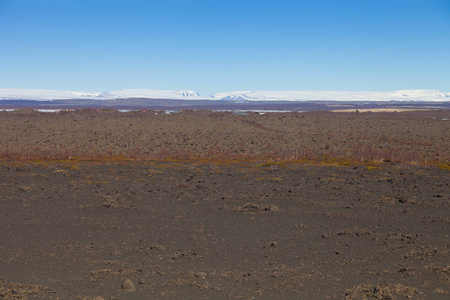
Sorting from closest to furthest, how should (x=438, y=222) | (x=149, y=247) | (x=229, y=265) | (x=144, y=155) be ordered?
(x=229, y=265) → (x=149, y=247) → (x=438, y=222) → (x=144, y=155)

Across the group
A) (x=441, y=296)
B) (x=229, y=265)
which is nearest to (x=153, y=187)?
(x=229, y=265)

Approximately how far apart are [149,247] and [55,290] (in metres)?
2.66

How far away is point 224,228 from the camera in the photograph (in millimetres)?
12484

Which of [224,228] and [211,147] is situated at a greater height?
[211,147]

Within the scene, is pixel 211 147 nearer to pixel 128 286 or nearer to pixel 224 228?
pixel 224 228

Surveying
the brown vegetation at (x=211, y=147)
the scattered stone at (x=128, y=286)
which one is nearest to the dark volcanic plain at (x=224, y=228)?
the scattered stone at (x=128, y=286)

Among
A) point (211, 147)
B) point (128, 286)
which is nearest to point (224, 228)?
point (128, 286)

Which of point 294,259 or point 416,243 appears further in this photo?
point 416,243

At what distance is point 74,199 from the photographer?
15656 millimetres

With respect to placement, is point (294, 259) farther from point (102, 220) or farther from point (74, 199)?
point (74, 199)

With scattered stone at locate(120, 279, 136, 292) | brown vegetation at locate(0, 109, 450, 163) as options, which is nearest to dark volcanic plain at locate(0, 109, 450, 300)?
scattered stone at locate(120, 279, 136, 292)

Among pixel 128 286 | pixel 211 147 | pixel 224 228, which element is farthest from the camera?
pixel 211 147

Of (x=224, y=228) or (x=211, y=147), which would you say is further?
(x=211, y=147)

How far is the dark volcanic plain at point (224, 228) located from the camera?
29.0 ft
